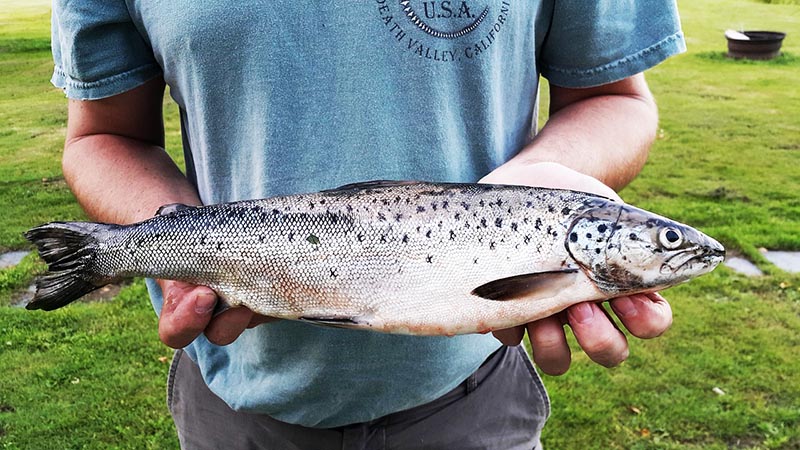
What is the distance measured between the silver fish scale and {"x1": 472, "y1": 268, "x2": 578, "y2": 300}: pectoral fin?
20 mm

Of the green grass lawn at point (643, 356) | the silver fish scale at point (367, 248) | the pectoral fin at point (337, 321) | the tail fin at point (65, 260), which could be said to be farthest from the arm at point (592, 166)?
the green grass lawn at point (643, 356)

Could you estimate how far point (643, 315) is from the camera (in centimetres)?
178

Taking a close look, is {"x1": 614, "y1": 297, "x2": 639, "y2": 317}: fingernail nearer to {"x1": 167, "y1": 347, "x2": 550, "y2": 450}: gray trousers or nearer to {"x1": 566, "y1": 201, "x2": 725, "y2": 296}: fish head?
{"x1": 566, "y1": 201, "x2": 725, "y2": 296}: fish head

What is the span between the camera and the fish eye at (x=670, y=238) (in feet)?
6.16

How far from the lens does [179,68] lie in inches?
76.6

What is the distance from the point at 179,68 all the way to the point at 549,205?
3.17 feet

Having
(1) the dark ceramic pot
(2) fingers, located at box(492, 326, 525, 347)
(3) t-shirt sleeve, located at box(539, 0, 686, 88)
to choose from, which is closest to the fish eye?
(2) fingers, located at box(492, 326, 525, 347)

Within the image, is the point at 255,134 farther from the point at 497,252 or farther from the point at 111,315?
the point at 111,315

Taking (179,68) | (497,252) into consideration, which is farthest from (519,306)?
(179,68)

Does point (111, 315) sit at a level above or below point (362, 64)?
below

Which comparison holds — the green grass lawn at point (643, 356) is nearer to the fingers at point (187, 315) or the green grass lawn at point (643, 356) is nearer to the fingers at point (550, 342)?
the fingers at point (550, 342)

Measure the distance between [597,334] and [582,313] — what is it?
2.5 inches

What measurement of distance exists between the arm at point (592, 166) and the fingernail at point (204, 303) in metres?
0.68

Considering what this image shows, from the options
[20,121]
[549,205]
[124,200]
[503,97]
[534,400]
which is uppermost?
[503,97]
